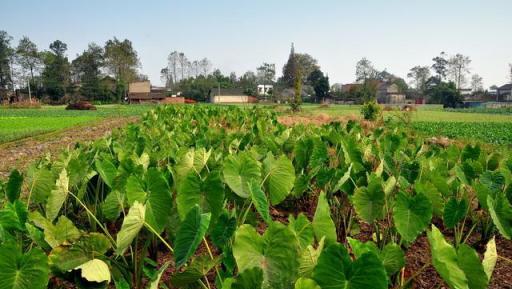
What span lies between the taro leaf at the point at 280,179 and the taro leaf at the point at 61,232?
3.33 feet

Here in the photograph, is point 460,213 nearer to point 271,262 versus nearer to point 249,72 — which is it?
point 271,262

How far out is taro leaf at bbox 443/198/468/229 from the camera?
2059 millimetres

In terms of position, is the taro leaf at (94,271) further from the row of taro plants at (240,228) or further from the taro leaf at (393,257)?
the taro leaf at (393,257)

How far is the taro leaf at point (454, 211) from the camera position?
2.06 metres

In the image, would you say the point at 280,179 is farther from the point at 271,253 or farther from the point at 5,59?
the point at 5,59

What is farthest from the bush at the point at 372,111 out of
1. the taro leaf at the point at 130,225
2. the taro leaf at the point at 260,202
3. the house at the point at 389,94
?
the house at the point at 389,94

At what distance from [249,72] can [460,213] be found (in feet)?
310

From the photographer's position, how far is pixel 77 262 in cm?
155

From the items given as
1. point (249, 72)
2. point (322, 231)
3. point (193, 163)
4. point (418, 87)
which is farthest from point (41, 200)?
point (418, 87)

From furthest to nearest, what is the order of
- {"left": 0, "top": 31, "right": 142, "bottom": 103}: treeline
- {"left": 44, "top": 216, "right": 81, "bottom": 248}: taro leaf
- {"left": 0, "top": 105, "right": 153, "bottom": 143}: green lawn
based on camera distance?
{"left": 0, "top": 31, "right": 142, "bottom": 103}: treeline → {"left": 0, "top": 105, "right": 153, "bottom": 143}: green lawn → {"left": 44, "top": 216, "right": 81, "bottom": 248}: taro leaf

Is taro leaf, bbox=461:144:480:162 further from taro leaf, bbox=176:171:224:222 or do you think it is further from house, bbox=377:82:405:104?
house, bbox=377:82:405:104

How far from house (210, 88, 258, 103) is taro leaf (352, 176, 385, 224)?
233ft

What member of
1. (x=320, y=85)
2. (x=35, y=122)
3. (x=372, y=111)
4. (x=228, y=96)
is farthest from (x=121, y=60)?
(x=372, y=111)

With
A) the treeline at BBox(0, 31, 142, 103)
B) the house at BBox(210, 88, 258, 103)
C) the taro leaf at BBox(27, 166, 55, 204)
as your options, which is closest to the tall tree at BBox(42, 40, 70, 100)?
the treeline at BBox(0, 31, 142, 103)
